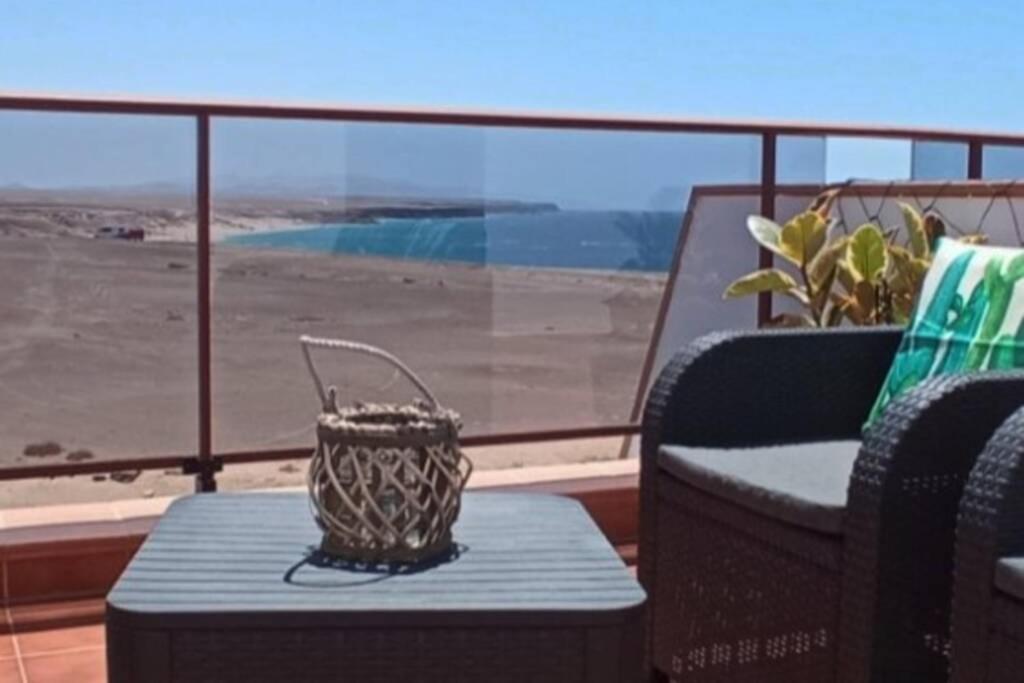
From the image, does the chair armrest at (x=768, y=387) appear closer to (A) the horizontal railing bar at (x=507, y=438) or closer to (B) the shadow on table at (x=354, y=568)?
(B) the shadow on table at (x=354, y=568)

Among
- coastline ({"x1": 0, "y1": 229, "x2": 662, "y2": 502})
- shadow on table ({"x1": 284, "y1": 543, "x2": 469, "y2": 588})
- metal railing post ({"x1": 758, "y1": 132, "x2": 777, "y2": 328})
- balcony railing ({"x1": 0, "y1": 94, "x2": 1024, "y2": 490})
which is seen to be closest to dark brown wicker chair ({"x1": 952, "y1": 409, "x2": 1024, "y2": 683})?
shadow on table ({"x1": 284, "y1": 543, "x2": 469, "y2": 588})

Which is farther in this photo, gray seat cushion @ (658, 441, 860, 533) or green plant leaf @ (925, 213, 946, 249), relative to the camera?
green plant leaf @ (925, 213, 946, 249)

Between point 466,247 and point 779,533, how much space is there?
Result: 6.24ft

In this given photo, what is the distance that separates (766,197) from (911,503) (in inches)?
94.6

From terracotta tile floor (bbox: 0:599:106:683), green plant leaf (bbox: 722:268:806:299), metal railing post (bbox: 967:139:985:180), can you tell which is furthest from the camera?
metal railing post (bbox: 967:139:985:180)

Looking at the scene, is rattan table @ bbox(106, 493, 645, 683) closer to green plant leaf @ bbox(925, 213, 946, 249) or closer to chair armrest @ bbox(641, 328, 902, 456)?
chair armrest @ bbox(641, 328, 902, 456)

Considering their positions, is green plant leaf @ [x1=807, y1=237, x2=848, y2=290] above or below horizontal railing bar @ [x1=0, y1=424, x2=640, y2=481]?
above

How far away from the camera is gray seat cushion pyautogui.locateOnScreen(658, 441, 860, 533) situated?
2.10m

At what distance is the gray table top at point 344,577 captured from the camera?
1.57 metres

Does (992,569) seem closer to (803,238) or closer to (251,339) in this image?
(803,238)

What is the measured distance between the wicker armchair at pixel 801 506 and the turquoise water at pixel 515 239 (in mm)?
1389

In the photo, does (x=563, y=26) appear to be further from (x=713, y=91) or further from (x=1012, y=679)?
(x=1012, y=679)

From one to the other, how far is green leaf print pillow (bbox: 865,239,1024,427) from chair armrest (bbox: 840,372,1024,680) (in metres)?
0.36

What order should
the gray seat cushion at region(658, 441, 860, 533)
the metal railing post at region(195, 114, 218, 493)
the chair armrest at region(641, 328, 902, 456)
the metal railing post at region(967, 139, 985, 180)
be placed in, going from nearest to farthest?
1. the gray seat cushion at region(658, 441, 860, 533)
2. the chair armrest at region(641, 328, 902, 456)
3. the metal railing post at region(195, 114, 218, 493)
4. the metal railing post at region(967, 139, 985, 180)
